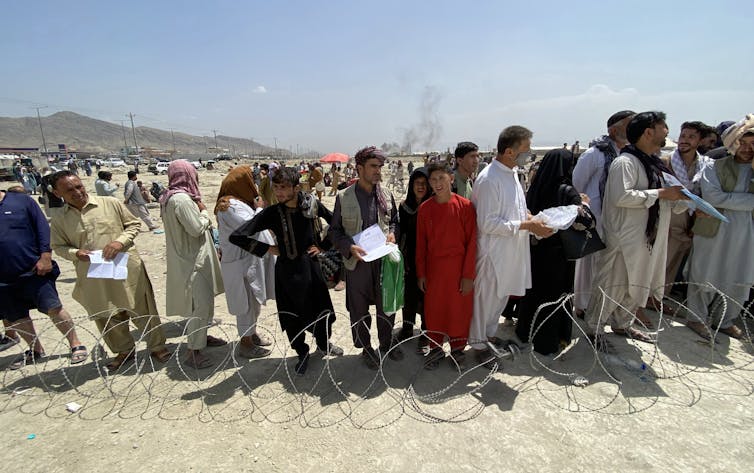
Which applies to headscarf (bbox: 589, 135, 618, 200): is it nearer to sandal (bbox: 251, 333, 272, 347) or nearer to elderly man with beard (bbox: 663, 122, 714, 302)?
elderly man with beard (bbox: 663, 122, 714, 302)

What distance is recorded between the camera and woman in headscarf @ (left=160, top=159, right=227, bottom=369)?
382 cm

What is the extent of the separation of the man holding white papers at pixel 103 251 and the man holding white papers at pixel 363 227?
6.83ft

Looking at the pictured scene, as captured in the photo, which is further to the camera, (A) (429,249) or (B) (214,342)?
(B) (214,342)

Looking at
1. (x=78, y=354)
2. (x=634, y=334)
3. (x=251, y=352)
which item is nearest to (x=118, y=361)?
(x=78, y=354)

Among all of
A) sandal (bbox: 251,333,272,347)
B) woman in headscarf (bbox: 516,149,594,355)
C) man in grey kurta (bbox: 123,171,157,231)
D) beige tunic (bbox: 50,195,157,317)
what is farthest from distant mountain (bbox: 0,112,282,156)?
woman in headscarf (bbox: 516,149,594,355)

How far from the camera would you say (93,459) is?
279cm

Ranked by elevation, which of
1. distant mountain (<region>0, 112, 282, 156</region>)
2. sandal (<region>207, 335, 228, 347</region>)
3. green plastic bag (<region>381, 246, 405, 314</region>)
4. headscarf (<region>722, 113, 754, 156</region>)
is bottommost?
sandal (<region>207, 335, 228, 347</region>)

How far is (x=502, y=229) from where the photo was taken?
3.23 meters

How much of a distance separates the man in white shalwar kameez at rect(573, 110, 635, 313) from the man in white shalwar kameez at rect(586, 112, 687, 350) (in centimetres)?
27

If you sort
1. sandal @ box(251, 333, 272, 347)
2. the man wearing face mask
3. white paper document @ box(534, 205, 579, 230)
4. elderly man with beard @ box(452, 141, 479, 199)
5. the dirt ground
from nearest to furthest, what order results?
the dirt ground < white paper document @ box(534, 205, 579, 230) < the man wearing face mask < elderly man with beard @ box(452, 141, 479, 199) < sandal @ box(251, 333, 272, 347)

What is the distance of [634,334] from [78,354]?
6.50 meters

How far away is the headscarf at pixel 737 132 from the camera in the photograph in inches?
153

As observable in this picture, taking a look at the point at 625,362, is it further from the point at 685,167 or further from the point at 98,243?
the point at 98,243

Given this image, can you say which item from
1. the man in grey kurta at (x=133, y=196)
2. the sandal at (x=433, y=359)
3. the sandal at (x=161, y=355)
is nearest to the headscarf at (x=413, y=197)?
the sandal at (x=433, y=359)
